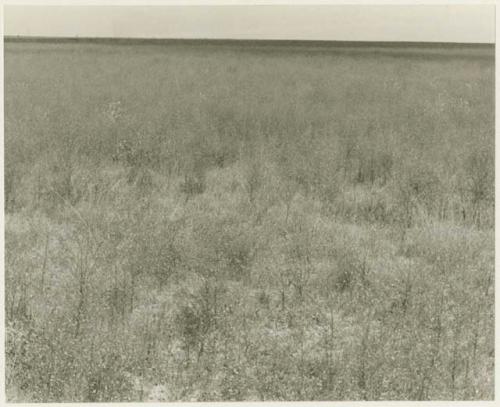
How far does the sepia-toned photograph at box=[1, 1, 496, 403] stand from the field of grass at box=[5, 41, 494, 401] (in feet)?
0.05

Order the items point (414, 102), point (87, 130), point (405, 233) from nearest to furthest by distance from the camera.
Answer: point (405, 233)
point (87, 130)
point (414, 102)

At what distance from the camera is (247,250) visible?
4.20m

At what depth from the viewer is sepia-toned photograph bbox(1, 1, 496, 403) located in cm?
311

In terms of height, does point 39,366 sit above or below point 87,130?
below

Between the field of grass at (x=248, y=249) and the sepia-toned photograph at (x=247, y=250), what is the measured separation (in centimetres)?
2

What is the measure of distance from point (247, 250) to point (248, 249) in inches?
0.5

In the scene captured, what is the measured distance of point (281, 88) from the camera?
932 centimetres

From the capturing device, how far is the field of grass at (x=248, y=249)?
3113 mm

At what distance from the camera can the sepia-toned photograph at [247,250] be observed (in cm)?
311

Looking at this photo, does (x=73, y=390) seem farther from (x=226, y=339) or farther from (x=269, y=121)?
(x=269, y=121)

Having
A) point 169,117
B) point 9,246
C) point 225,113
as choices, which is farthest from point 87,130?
point 9,246

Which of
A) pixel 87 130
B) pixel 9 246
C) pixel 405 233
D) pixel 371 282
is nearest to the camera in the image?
pixel 371 282

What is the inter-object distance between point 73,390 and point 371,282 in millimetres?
2104

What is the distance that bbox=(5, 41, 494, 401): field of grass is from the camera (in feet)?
10.2
